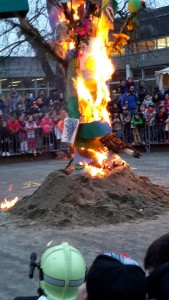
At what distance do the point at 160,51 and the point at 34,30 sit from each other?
2629 cm

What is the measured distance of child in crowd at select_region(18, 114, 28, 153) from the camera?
17969 mm

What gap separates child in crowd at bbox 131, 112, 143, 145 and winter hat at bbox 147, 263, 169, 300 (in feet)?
53.9

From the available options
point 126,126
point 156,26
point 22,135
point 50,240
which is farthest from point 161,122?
point 156,26

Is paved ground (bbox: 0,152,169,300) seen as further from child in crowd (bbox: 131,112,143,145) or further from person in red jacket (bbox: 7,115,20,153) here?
child in crowd (bbox: 131,112,143,145)

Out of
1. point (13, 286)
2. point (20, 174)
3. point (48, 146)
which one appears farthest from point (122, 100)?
point (13, 286)

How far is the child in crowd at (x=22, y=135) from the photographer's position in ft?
59.0

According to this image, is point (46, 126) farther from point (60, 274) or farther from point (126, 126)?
point (60, 274)

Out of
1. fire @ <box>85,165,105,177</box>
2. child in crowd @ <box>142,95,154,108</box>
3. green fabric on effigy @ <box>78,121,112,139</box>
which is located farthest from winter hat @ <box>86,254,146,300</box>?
child in crowd @ <box>142,95,154,108</box>

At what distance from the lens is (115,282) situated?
204cm

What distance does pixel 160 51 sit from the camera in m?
34.0

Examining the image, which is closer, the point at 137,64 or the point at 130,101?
the point at 130,101

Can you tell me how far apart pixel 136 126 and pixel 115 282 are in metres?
16.7

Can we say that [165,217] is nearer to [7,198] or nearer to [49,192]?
[49,192]

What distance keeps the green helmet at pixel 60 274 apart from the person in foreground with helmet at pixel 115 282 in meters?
0.45
